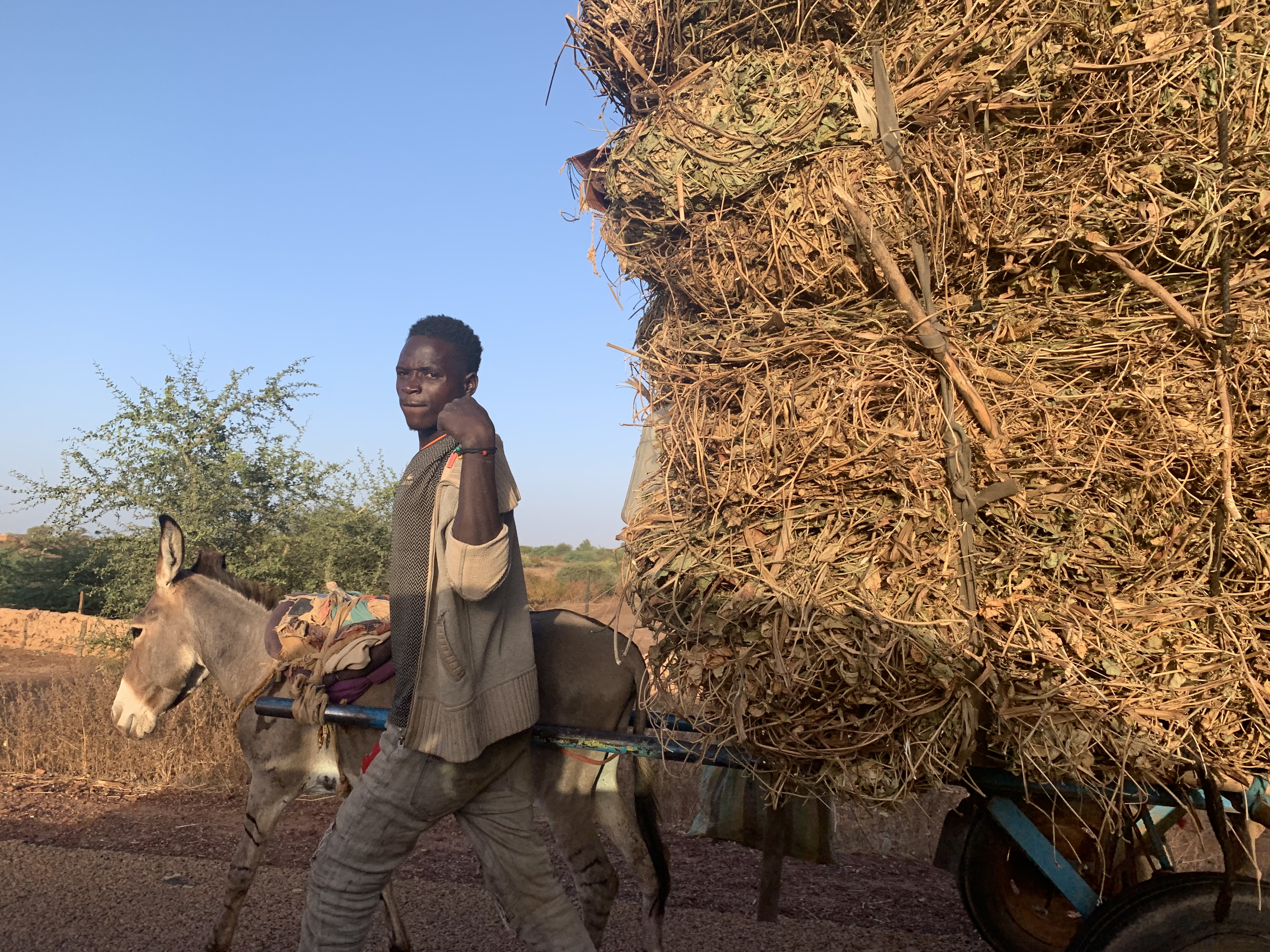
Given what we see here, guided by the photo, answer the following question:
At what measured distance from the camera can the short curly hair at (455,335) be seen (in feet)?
9.54

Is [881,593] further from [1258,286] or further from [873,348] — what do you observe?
[1258,286]

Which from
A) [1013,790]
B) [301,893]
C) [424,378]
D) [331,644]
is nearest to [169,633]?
[331,644]

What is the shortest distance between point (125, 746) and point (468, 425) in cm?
641

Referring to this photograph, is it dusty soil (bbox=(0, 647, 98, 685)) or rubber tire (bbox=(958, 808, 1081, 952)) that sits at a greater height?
rubber tire (bbox=(958, 808, 1081, 952))

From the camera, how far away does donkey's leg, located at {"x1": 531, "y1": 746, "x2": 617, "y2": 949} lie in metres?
3.60

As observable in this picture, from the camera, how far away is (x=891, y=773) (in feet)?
7.22

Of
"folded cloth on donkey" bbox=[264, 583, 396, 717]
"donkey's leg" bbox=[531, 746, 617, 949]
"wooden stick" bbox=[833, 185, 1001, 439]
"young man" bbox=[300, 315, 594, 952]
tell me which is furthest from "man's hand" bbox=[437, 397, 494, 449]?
"donkey's leg" bbox=[531, 746, 617, 949]

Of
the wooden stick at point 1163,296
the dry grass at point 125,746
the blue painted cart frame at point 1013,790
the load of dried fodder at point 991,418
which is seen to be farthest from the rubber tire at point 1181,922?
the dry grass at point 125,746

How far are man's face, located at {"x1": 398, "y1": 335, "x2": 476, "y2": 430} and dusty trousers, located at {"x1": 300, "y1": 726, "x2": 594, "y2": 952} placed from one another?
3.52 ft

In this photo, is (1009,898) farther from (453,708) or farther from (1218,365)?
(453,708)

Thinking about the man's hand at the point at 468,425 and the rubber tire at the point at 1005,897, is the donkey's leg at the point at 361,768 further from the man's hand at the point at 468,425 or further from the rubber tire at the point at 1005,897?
the rubber tire at the point at 1005,897

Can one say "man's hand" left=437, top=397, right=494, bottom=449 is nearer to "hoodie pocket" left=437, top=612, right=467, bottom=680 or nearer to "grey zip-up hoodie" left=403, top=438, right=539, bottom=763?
"grey zip-up hoodie" left=403, top=438, right=539, bottom=763

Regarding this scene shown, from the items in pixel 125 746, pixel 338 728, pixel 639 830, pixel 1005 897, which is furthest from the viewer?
pixel 125 746

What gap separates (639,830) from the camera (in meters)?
3.86
